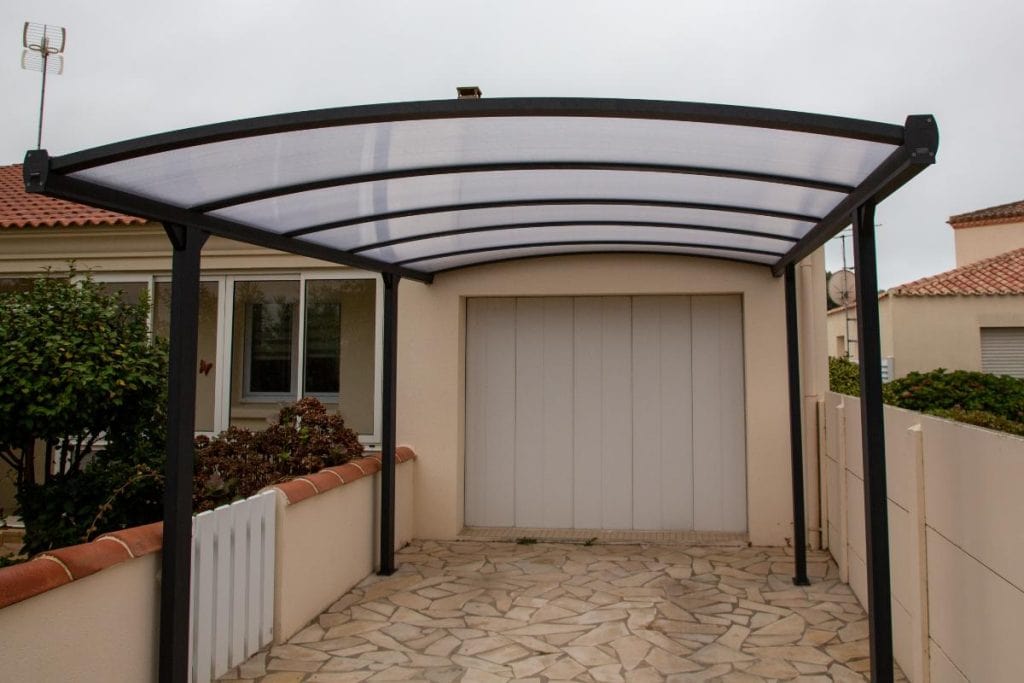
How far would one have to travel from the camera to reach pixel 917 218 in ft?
108

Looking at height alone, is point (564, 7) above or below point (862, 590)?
above

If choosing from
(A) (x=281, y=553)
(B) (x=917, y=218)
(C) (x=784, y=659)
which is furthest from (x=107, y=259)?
(B) (x=917, y=218)

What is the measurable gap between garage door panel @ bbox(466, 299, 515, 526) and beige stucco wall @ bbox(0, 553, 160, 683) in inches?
201

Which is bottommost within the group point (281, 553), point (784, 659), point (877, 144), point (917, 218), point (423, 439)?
point (784, 659)

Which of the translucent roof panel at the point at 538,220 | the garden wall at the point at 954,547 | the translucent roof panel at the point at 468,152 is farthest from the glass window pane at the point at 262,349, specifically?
the garden wall at the point at 954,547

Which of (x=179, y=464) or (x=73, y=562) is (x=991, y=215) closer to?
(x=179, y=464)

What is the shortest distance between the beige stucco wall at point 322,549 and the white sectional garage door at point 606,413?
6.55ft

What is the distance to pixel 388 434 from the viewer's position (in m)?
7.43

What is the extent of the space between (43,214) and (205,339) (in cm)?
316

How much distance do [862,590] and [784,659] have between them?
4.68ft

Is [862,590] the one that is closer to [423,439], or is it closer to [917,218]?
[423,439]

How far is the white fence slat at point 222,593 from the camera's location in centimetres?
488

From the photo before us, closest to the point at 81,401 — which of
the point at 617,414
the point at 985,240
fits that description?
the point at 617,414

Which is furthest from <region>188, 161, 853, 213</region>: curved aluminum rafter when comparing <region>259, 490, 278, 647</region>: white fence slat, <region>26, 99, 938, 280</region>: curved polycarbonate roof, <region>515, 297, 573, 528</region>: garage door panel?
<region>515, 297, 573, 528</region>: garage door panel
